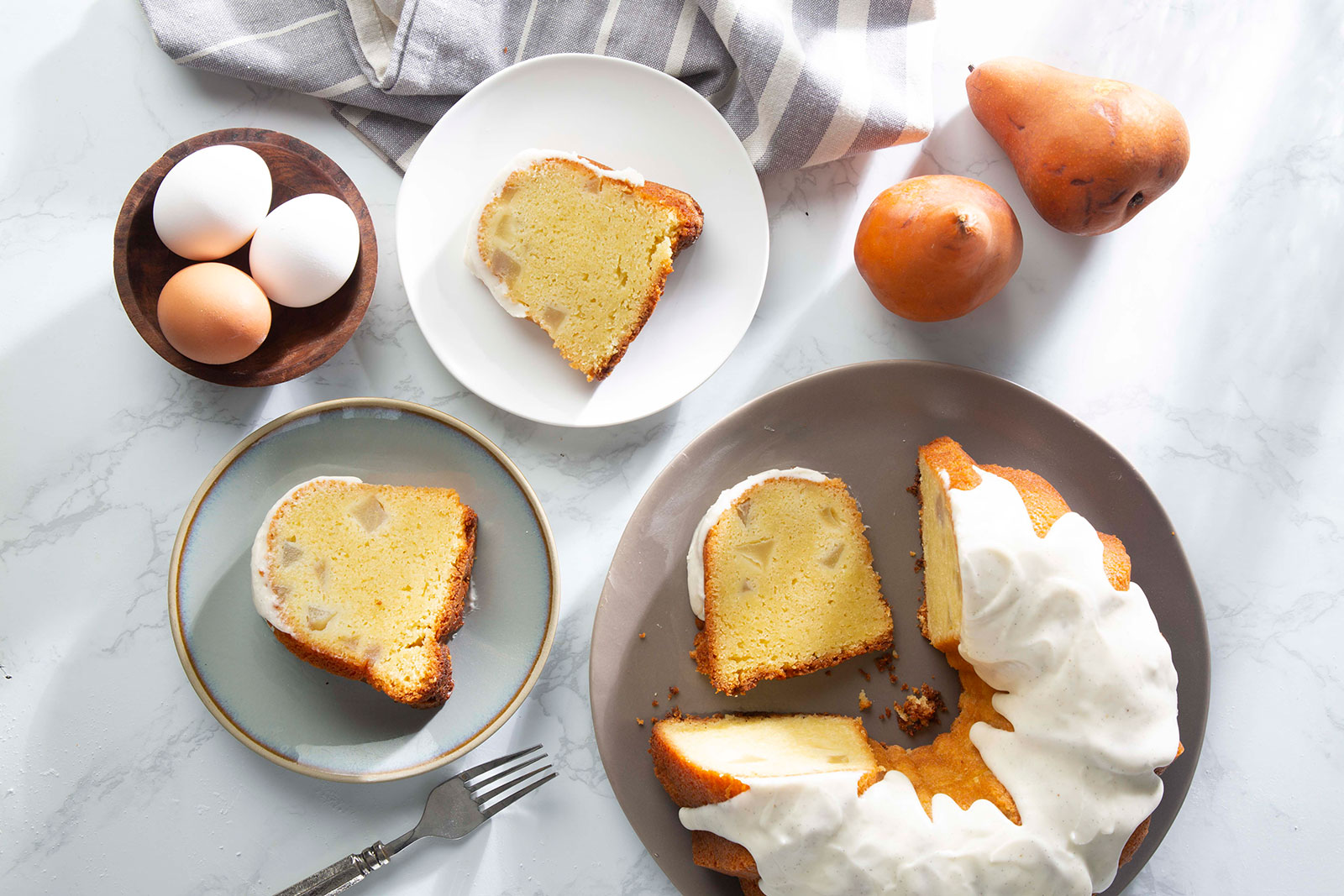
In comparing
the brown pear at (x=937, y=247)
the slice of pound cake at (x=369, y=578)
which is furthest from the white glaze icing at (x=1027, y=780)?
the slice of pound cake at (x=369, y=578)

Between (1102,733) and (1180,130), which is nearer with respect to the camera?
(1102,733)

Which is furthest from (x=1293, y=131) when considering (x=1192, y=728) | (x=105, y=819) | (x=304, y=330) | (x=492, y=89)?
(x=105, y=819)

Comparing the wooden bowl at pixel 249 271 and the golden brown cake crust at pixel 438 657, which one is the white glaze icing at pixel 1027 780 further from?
the wooden bowl at pixel 249 271

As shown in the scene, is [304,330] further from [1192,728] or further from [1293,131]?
[1293,131]

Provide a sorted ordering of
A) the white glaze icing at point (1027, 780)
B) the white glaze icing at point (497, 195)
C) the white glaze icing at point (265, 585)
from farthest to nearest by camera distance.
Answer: the white glaze icing at point (497, 195) → the white glaze icing at point (265, 585) → the white glaze icing at point (1027, 780)

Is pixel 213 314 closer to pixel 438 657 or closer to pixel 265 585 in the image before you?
pixel 265 585

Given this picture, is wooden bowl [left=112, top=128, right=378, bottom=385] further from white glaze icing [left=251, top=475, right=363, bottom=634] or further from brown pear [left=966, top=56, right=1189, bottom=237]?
brown pear [left=966, top=56, right=1189, bottom=237]
